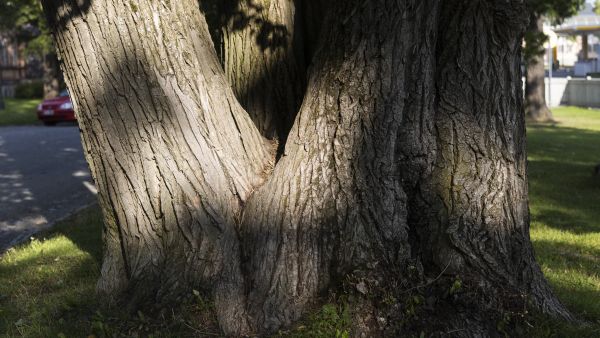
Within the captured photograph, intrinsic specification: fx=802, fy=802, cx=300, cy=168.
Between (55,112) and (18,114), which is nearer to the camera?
(55,112)

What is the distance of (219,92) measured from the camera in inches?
185

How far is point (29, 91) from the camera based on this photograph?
39875 millimetres

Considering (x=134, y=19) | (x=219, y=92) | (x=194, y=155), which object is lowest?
(x=194, y=155)

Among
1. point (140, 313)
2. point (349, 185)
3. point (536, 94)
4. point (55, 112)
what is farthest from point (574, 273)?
point (536, 94)

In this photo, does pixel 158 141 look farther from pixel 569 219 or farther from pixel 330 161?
pixel 569 219

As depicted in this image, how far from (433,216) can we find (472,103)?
0.67 m

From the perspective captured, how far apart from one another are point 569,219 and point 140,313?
581 cm

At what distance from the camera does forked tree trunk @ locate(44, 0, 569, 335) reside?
4.36 meters

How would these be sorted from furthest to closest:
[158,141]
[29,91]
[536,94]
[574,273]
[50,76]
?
[29,91], [50,76], [536,94], [574,273], [158,141]

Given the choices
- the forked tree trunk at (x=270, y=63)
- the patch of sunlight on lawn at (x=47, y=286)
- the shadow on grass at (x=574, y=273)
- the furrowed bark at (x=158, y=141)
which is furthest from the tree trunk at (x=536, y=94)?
the furrowed bark at (x=158, y=141)

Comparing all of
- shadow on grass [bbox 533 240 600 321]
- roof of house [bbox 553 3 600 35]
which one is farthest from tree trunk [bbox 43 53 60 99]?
shadow on grass [bbox 533 240 600 321]

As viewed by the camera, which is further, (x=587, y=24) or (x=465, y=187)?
(x=587, y=24)

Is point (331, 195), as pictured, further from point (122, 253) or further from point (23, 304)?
point (23, 304)

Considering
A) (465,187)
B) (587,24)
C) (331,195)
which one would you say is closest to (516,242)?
(465,187)
